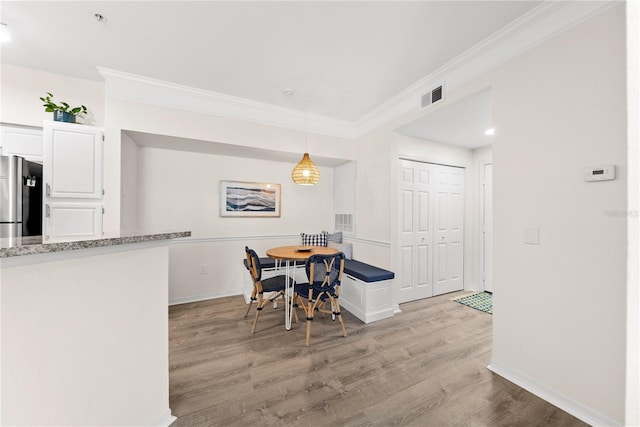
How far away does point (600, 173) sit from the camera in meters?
1.51

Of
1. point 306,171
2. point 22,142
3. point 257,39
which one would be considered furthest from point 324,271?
point 22,142

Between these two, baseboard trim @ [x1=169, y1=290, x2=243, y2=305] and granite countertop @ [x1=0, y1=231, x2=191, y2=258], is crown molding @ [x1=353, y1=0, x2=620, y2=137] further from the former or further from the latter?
baseboard trim @ [x1=169, y1=290, x2=243, y2=305]

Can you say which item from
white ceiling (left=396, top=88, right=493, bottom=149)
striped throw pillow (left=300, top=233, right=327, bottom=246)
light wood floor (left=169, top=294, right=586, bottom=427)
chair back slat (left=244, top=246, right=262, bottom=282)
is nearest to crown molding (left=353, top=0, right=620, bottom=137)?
white ceiling (left=396, top=88, right=493, bottom=149)

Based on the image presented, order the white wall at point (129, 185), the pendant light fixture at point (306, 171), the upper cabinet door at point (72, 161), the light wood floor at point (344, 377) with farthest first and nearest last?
the pendant light fixture at point (306, 171) → the white wall at point (129, 185) → the upper cabinet door at point (72, 161) → the light wood floor at point (344, 377)

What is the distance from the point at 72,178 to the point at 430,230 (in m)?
4.67

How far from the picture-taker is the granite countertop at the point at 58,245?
2.67 feet

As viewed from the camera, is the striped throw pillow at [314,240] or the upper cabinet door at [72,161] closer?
the upper cabinet door at [72,161]

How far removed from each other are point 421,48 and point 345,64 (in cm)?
73

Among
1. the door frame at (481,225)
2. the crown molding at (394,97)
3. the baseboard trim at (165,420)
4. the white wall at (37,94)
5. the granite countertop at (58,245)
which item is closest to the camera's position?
the granite countertop at (58,245)

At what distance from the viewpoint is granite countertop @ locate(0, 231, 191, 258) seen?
81 cm

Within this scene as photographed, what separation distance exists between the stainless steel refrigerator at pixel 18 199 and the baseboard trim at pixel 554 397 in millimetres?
4539

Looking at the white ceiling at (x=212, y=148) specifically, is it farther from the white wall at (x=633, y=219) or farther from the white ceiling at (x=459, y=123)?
the white wall at (x=633, y=219)

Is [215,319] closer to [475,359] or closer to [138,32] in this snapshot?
[475,359]

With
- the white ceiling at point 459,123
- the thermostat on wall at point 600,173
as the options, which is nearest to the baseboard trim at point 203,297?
the white ceiling at point 459,123
